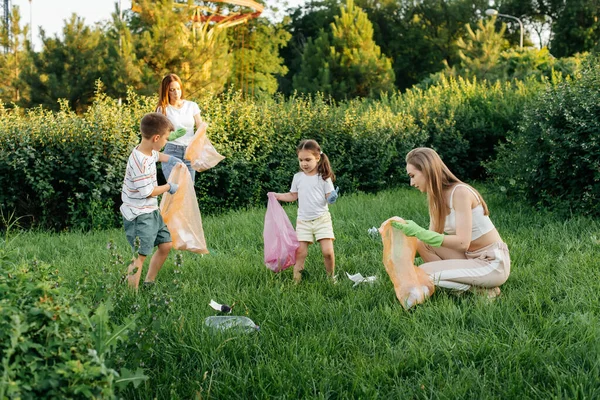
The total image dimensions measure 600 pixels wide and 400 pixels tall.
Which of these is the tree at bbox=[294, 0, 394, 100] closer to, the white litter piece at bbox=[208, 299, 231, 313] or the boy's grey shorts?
the boy's grey shorts

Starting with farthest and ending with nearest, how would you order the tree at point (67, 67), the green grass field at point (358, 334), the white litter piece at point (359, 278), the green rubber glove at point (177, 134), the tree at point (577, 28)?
1. the tree at point (577, 28)
2. the tree at point (67, 67)
3. the green rubber glove at point (177, 134)
4. the white litter piece at point (359, 278)
5. the green grass field at point (358, 334)

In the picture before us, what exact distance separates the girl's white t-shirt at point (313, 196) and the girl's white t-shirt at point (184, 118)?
6.13 feet

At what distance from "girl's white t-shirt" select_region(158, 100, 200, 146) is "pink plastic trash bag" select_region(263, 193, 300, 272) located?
1714 mm

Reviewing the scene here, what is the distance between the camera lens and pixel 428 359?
10.0 feet

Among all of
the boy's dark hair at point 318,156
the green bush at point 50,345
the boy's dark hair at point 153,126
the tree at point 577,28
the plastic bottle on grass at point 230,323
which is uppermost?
the tree at point 577,28

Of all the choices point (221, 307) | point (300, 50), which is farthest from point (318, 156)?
point (300, 50)

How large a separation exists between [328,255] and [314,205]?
432 millimetres

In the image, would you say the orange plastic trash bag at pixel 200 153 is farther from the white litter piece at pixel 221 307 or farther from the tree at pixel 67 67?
the tree at pixel 67 67

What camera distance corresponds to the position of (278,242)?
4.82 m

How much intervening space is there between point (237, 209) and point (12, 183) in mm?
3187

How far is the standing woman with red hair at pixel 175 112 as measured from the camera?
609 cm

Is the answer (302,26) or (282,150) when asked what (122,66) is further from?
(302,26)

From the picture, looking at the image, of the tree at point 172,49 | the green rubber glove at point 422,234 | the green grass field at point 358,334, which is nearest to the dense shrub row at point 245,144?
the green grass field at point 358,334

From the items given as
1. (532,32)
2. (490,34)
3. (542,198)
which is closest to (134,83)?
(542,198)
